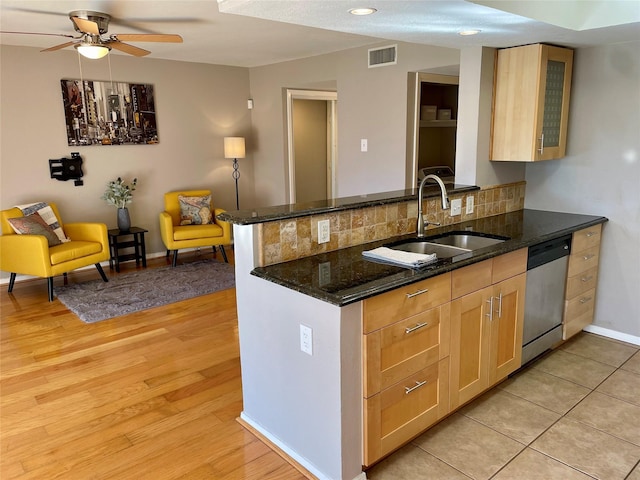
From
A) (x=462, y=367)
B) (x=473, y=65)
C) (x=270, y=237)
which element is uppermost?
(x=473, y=65)

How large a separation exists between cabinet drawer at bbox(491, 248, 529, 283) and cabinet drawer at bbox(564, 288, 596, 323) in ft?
2.48

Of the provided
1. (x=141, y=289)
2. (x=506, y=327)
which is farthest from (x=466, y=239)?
(x=141, y=289)

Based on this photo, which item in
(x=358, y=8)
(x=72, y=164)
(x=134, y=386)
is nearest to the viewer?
(x=358, y=8)

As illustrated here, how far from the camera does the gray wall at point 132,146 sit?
16.2 ft

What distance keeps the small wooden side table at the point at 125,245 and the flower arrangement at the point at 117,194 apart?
31cm

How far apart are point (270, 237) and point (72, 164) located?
3978mm

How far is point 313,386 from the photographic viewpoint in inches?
80.3

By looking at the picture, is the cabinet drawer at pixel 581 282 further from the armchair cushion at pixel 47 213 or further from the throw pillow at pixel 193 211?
the armchair cushion at pixel 47 213

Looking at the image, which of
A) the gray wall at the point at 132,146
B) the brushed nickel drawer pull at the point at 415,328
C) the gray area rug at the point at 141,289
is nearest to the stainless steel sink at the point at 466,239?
the brushed nickel drawer pull at the point at 415,328

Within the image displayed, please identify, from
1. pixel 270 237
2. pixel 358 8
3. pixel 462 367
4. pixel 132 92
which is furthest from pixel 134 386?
pixel 132 92

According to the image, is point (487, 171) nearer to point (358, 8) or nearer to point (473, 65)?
point (473, 65)

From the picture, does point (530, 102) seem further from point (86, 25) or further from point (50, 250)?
point (50, 250)

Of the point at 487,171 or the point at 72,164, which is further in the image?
the point at 72,164

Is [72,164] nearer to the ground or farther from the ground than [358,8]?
nearer to the ground
